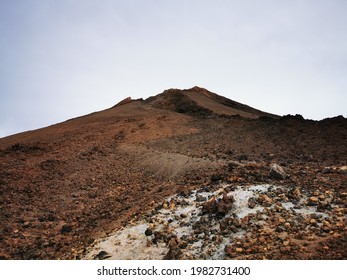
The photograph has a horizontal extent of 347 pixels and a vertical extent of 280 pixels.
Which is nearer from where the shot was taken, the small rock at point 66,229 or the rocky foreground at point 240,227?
the rocky foreground at point 240,227

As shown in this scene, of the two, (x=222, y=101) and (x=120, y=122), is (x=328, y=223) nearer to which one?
(x=120, y=122)

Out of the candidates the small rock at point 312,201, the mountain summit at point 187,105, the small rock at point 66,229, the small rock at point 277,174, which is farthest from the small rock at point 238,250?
the mountain summit at point 187,105

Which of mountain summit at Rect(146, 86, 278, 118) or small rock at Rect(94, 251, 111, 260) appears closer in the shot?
small rock at Rect(94, 251, 111, 260)

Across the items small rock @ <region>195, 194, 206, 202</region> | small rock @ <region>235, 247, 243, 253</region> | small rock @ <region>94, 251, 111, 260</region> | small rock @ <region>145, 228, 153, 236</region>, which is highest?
small rock @ <region>195, 194, 206, 202</region>

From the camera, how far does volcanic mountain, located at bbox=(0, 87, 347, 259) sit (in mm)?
5172

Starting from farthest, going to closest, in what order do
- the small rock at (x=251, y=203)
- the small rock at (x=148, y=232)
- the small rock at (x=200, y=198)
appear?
the small rock at (x=200, y=198) → the small rock at (x=148, y=232) → the small rock at (x=251, y=203)

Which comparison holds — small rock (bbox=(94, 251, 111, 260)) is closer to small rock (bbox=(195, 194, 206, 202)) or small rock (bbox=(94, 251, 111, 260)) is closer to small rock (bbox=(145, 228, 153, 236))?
small rock (bbox=(145, 228, 153, 236))

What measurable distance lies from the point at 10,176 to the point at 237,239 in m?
8.22

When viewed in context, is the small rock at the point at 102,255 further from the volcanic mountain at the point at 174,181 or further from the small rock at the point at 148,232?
the small rock at the point at 148,232

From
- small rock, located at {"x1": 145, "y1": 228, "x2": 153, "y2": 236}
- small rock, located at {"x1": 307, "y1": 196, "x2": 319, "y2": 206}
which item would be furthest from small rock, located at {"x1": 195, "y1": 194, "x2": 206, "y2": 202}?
small rock, located at {"x1": 307, "y1": 196, "x2": 319, "y2": 206}

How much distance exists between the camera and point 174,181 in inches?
355

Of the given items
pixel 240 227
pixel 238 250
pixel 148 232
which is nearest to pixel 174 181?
pixel 148 232

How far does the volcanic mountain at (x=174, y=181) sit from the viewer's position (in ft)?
17.0
